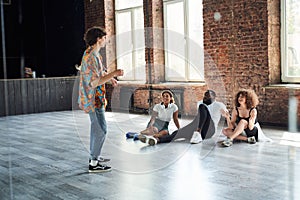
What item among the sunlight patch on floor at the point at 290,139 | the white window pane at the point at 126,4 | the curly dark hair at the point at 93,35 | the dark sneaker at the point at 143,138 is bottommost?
the sunlight patch on floor at the point at 290,139

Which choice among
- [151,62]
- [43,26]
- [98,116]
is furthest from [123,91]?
[98,116]

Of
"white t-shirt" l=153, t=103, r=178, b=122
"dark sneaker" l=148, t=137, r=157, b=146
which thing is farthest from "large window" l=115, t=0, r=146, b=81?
"dark sneaker" l=148, t=137, r=157, b=146

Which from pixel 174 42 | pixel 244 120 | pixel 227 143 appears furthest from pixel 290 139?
pixel 174 42

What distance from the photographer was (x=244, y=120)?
5.27 metres

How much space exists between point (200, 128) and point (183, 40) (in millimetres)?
3378

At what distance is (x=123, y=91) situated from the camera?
388 inches

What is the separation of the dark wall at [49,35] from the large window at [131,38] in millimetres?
1297

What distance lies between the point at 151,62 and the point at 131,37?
1.10 metres

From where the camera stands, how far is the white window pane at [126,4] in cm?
952

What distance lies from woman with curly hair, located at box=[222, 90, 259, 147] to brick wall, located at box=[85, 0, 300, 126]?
4.52 feet

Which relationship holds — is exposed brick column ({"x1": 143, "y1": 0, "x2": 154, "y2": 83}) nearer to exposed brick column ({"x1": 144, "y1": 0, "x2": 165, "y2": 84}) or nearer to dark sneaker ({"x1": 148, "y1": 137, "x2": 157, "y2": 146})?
exposed brick column ({"x1": 144, "y1": 0, "x2": 165, "y2": 84})

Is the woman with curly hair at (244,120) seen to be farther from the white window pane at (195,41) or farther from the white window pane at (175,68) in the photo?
the white window pane at (175,68)

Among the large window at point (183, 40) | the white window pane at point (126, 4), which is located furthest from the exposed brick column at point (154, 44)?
the white window pane at point (126, 4)

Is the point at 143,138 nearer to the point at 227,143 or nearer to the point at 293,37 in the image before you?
the point at 227,143
